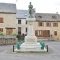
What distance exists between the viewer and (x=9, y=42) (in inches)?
1732

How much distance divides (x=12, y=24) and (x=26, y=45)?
97.0ft

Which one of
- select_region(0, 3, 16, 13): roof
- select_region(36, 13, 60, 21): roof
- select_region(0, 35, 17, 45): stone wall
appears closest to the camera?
select_region(0, 35, 17, 45): stone wall

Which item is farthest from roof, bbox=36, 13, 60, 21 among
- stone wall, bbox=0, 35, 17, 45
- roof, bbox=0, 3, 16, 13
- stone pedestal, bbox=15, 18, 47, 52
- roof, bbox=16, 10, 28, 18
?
stone pedestal, bbox=15, 18, 47, 52

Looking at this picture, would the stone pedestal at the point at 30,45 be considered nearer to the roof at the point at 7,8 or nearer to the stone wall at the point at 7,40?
the stone wall at the point at 7,40

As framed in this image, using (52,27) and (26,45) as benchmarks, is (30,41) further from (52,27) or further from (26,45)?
(52,27)

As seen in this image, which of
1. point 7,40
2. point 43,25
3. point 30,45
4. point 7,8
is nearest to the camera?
point 30,45

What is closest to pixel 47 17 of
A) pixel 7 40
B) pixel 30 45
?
pixel 7 40

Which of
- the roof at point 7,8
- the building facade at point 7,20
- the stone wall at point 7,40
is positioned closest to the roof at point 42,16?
the roof at point 7,8

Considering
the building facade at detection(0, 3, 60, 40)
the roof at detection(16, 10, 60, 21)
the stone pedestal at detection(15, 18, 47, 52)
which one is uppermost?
the roof at detection(16, 10, 60, 21)

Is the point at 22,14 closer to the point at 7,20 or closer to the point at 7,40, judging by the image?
the point at 7,20

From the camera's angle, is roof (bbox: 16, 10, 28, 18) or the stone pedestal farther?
roof (bbox: 16, 10, 28, 18)

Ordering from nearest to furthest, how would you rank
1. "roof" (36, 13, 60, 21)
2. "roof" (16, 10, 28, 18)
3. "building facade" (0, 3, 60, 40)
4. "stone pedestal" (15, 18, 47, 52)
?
1. "stone pedestal" (15, 18, 47, 52)
2. "building facade" (0, 3, 60, 40)
3. "roof" (16, 10, 28, 18)
4. "roof" (36, 13, 60, 21)

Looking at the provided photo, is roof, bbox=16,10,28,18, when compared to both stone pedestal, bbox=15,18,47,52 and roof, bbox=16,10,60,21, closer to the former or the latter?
roof, bbox=16,10,60,21

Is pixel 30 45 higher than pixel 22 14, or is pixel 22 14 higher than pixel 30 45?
pixel 22 14
